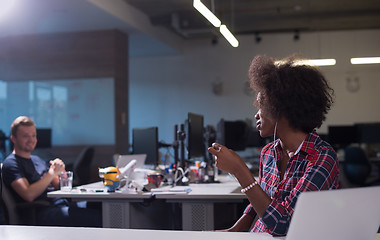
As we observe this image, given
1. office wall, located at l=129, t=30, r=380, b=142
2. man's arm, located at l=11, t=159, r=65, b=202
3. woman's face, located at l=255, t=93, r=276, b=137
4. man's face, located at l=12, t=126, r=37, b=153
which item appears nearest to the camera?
woman's face, located at l=255, t=93, r=276, b=137

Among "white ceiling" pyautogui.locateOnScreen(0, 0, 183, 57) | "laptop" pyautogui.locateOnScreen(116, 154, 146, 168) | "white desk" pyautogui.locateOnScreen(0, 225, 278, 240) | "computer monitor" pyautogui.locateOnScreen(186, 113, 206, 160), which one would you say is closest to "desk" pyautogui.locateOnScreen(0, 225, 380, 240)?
"white desk" pyautogui.locateOnScreen(0, 225, 278, 240)

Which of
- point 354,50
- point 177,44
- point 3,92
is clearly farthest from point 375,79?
point 3,92

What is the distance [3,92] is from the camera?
7.28 m

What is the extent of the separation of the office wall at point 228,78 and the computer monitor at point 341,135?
128cm

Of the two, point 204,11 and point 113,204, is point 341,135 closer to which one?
point 204,11

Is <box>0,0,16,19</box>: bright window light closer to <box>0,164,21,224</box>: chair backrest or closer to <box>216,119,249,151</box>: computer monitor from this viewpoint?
<box>216,119,249,151</box>: computer monitor

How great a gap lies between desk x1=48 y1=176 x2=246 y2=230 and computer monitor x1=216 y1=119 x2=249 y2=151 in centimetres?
157

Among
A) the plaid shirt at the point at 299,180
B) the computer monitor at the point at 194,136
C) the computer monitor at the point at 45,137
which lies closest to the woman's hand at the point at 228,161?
the plaid shirt at the point at 299,180

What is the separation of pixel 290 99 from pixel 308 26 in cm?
747

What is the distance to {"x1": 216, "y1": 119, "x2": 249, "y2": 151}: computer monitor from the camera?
4.66m

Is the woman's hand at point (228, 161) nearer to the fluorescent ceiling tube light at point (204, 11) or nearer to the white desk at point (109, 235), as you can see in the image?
the white desk at point (109, 235)

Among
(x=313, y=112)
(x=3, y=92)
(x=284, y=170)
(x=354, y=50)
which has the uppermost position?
(x=354, y=50)

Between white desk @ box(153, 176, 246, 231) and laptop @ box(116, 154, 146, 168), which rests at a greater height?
laptop @ box(116, 154, 146, 168)

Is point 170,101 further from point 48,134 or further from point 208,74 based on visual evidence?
point 48,134
